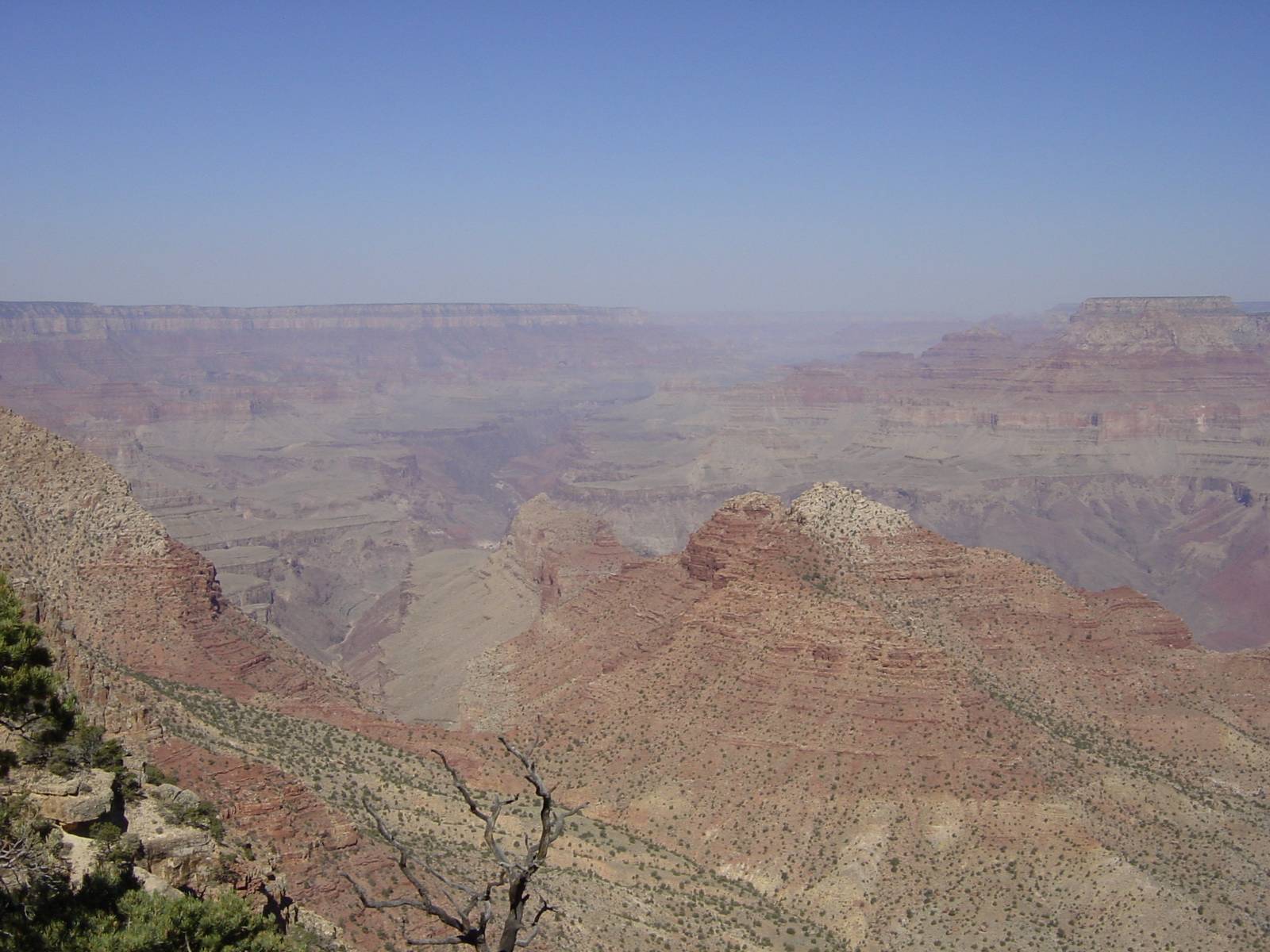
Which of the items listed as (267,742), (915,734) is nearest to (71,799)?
(267,742)

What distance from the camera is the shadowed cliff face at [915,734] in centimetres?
4022

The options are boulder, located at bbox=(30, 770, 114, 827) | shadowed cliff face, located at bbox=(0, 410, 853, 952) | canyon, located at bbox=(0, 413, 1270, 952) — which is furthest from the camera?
canyon, located at bbox=(0, 413, 1270, 952)

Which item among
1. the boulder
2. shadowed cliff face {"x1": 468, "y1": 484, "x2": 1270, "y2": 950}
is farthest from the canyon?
the boulder

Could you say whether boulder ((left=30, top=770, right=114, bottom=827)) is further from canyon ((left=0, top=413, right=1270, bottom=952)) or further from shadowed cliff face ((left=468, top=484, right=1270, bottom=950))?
shadowed cliff face ((left=468, top=484, right=1270, bottom=950))

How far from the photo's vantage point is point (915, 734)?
45500 millimetres

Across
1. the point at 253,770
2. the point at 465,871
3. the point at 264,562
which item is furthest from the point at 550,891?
the point at 264,562

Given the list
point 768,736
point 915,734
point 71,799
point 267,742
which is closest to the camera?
point 71,799

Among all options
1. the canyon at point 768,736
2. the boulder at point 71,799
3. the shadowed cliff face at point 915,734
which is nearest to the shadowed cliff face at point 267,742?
the canyon at point 768,736

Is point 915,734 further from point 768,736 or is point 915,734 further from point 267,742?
point 267,742

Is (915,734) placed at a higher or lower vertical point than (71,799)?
lower

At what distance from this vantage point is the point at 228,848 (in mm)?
23000

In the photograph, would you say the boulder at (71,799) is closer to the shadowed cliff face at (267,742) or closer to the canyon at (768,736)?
the shadowed cliff face at (267,742)

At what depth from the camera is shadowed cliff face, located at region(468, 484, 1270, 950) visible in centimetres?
4022

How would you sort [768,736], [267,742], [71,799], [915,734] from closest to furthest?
[71,799], [267,742], [915,734], [768,736]
